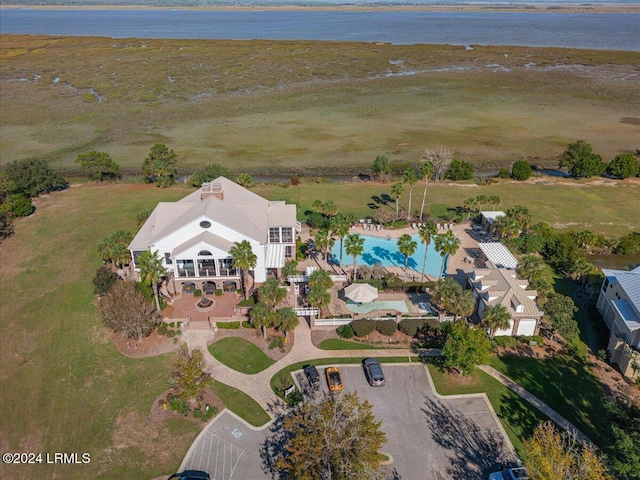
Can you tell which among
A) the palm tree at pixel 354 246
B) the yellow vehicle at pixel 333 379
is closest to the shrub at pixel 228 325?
the yellow vehicle at pixel 333 379

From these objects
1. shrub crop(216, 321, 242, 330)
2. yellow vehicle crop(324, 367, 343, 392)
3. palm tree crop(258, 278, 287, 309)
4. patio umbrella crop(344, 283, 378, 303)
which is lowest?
shrub crop(216, 321, 242, 330)

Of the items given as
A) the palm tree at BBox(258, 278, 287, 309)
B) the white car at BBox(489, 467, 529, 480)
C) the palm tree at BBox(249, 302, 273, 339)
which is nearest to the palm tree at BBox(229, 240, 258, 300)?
the palm tree at BBox(258, 278, 287, 309)

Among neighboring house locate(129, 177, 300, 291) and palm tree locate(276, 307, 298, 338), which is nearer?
palm tree locate(276, 307, 298, 338)

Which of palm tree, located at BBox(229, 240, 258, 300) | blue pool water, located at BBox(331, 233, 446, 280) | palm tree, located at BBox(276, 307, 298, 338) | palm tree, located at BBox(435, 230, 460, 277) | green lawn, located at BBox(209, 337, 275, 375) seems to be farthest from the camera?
blue pool water, located at BBox(331, 233, 446, 280)

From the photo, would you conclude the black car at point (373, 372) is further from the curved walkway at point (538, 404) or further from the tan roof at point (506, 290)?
the tan roof at point (506, 290)

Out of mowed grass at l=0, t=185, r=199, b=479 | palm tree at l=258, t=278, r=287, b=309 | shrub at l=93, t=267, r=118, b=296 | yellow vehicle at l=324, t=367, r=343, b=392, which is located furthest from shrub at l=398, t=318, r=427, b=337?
shrub at l=93, t=267, r=118, b=296

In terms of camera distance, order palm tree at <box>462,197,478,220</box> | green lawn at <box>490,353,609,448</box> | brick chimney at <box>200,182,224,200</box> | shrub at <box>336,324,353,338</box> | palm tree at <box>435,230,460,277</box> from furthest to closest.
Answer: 1. palm tree at <box>462,197,478,220</box>
2. brick chimney at <box>200,182,224,200</box>
3. palm tree at <box>435,230,460,277</box>
4. shrub at <box>336,324,353,338</box>
5. green lawn at <box>490,353,609,448</box>

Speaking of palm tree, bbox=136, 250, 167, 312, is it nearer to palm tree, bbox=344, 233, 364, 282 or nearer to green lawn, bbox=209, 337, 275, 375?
green lawn, bbox=209, 337, 275, 375

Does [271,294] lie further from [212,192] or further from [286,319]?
[212,192]

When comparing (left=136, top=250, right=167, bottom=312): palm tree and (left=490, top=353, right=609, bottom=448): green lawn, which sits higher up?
(left=136, top=250, right=167, bottom=312): palm tree
